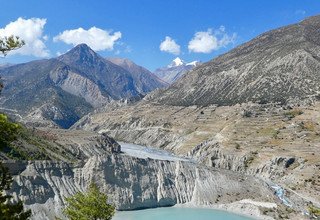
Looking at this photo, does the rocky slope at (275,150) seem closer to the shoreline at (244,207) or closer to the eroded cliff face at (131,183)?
the shoreline at (244,207)

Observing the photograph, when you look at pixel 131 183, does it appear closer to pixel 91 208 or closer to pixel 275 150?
pixel 91 208

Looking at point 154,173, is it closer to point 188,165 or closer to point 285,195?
point 188,165

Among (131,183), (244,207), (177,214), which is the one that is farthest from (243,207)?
(131,183)

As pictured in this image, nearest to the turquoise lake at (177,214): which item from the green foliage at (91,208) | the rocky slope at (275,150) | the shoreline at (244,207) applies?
the shoreline at (244,207)

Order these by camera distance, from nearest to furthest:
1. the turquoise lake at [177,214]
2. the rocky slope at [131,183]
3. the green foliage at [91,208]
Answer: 1. the green foliage at [91,208]
2. the rocky slope at [131,183]
3. the turquoise lake at [177,214]

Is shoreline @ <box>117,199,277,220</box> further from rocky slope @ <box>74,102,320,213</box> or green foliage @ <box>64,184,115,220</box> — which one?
green foliage @ <box>64,184,115,220</box>

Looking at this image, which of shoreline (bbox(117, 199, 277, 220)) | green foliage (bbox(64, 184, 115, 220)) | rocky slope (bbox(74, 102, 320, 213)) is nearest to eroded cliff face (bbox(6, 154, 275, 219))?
shoreline (bbox(117, 199, 277, 220))
